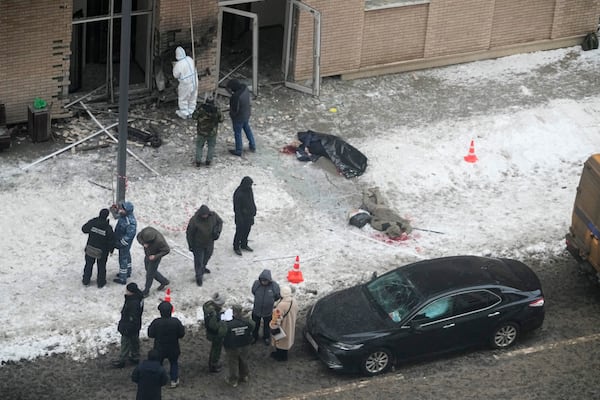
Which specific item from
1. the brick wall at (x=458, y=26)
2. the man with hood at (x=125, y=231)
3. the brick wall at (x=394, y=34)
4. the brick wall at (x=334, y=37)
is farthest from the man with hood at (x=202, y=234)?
the brick wall at (x=458, y=26)

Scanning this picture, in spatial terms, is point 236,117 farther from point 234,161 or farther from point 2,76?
point 2,76

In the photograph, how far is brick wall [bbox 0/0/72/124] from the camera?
912 inches

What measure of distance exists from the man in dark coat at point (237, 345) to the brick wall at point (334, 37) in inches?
357

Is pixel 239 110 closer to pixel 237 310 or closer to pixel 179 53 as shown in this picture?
pixel 179 53

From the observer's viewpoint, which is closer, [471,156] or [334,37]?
[471,156]

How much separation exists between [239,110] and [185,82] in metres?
1.47

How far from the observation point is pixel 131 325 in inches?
719

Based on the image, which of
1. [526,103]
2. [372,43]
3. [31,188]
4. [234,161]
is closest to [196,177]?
[234,161]

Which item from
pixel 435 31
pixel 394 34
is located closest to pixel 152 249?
pixel 394 34

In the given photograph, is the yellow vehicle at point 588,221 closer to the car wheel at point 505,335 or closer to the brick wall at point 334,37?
the car wheel at point 505,335

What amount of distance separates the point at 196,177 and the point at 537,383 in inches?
299

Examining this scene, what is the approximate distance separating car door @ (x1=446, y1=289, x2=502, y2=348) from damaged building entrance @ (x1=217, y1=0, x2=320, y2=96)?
8383 mm

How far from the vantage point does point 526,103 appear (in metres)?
26.7

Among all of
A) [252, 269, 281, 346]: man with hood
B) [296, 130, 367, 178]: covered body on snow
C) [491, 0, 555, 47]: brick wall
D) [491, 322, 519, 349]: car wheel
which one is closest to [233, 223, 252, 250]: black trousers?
[252, 269, 281, 346]: man with hood
